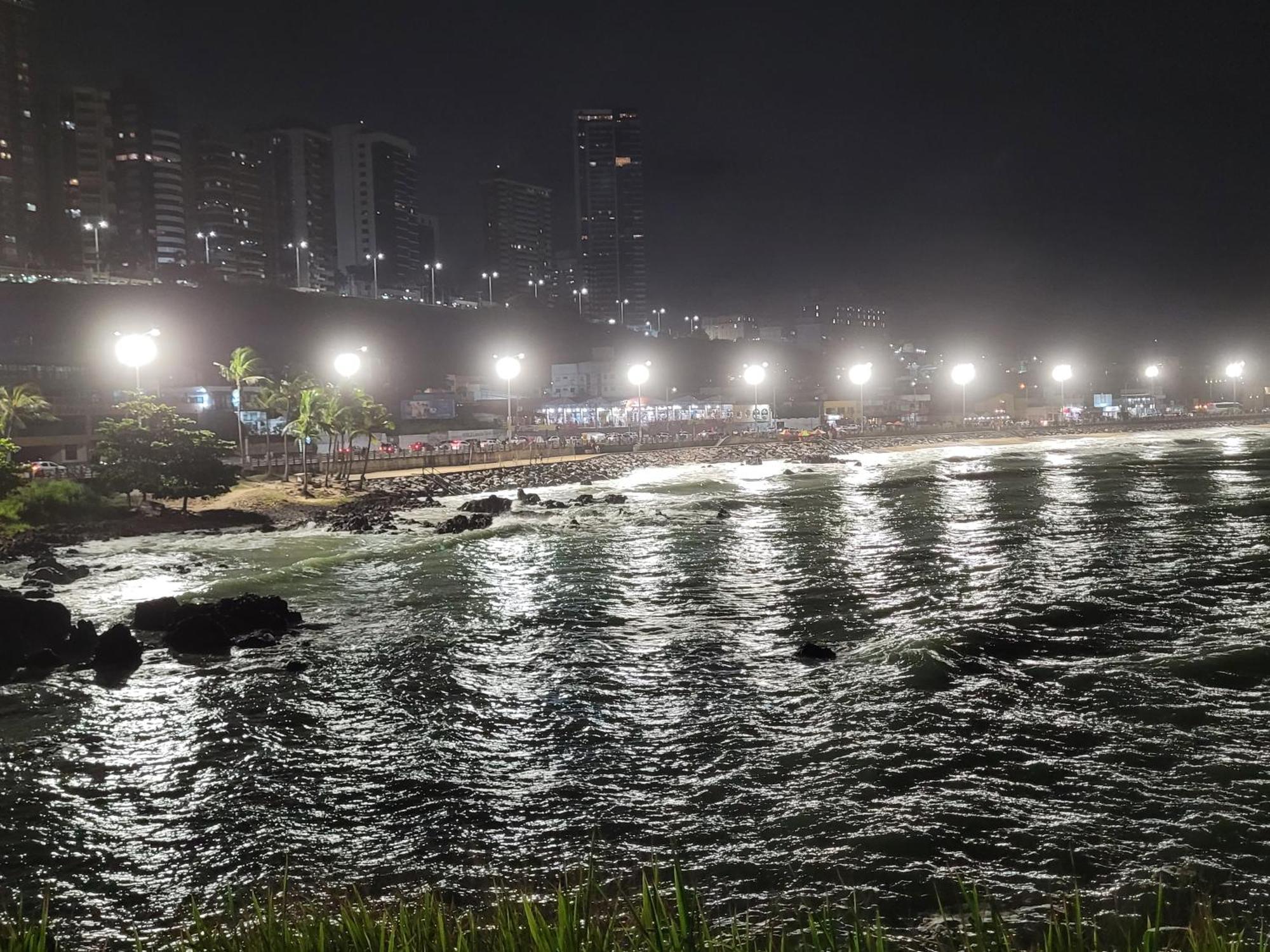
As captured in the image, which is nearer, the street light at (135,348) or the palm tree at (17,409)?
the street light at (135,348)

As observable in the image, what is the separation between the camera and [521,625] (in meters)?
19.8

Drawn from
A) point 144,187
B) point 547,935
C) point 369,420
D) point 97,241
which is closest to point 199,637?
point 547,935

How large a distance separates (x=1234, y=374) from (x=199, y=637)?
6882 inches

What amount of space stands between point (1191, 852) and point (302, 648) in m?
15.5

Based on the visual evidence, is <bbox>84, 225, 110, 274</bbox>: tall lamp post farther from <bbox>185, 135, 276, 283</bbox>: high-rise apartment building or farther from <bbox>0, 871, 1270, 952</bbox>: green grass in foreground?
<bbox>0, 871, 1270, 952</bbox>: green grass in foreground

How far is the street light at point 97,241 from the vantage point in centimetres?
12731

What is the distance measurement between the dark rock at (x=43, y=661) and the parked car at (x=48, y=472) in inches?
1166

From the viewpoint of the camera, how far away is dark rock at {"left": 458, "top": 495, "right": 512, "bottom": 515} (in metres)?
42.1

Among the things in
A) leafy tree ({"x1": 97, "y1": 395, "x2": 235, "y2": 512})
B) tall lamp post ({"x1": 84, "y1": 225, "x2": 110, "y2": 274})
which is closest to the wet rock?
leafy tree ({"x1": 97, "y1": 395, "x2": 235, "y2": 512})

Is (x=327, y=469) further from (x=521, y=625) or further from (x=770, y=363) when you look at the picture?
(x=770, y=363)

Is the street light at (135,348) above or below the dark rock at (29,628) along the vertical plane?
above

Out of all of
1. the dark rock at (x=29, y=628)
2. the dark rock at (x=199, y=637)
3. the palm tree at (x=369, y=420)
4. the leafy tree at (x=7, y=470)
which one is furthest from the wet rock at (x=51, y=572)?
the palm tree at (x=369, y=420)

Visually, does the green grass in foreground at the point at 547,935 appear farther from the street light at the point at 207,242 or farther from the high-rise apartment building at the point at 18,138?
the street light at the point at 207,242

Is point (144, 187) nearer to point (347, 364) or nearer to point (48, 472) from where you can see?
point (347, 364)
